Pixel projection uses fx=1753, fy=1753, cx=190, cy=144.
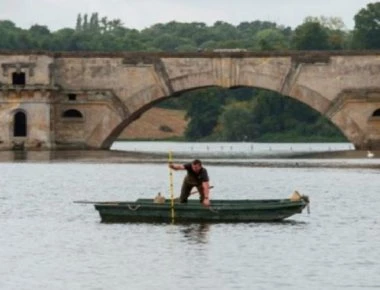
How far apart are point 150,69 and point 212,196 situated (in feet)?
117

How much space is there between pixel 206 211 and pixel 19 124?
4866cm

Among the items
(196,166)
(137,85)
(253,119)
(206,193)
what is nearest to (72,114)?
(137,85)

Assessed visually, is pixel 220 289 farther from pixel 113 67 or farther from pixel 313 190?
pixel 113 67

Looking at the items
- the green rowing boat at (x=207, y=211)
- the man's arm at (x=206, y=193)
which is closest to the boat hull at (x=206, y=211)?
the green rowing boat at (x=207, y=211)

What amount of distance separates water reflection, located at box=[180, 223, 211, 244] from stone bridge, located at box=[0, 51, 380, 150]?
44614 mm

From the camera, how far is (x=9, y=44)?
17950 cm

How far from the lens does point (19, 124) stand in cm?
9138

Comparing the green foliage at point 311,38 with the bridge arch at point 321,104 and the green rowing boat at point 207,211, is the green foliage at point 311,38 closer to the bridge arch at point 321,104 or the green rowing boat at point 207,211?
the bridge arch at point 321,104

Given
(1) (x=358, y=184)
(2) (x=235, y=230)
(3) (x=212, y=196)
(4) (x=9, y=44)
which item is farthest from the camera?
(4) (x=9, y=44)

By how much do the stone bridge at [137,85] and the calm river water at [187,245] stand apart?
28.4 metres

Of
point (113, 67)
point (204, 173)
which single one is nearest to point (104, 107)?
point (113, 67)

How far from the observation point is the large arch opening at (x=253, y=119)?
5497 inches

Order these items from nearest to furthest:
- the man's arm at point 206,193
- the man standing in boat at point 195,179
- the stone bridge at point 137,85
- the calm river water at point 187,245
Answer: the calm river water at point 187,245 → the man's arm at point 206,193 → the man standing in boat at point 195,179 → the stone bridge at point 137,85

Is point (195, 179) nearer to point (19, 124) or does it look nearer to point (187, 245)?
point (187, 245)
